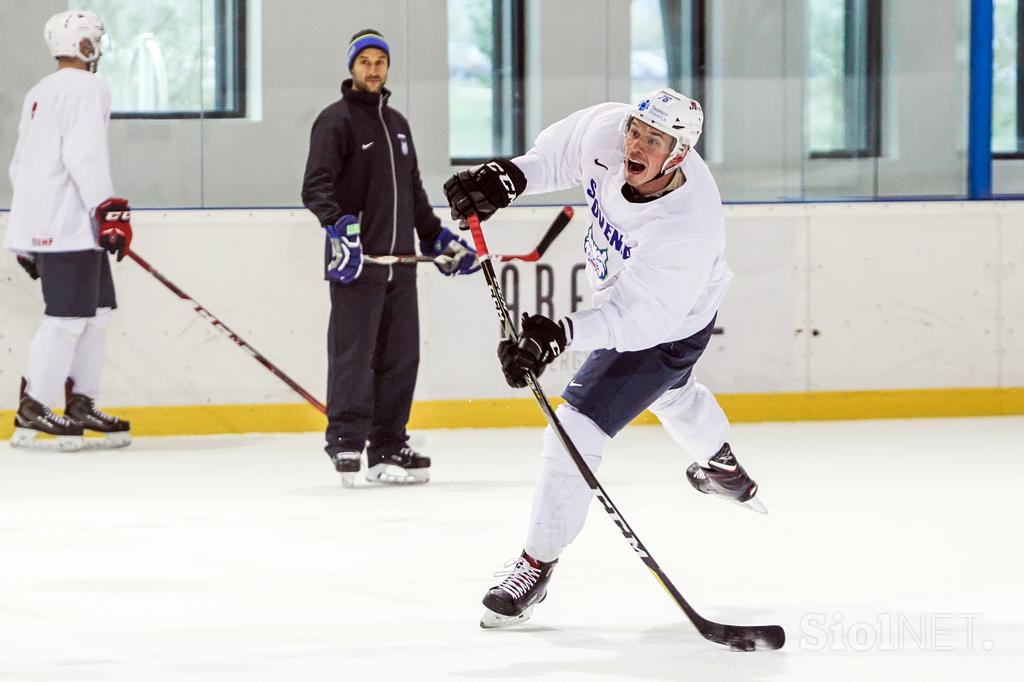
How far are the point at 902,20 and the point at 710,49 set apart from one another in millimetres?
776

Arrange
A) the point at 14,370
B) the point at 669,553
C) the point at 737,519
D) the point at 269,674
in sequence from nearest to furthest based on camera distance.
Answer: the point at 269,674
the point at 669,553
the point at 737,519
the point at 14,370

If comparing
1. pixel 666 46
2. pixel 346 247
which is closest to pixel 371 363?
pixel 346 247

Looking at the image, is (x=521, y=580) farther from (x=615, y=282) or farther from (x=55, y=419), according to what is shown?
(x=55, y=419)

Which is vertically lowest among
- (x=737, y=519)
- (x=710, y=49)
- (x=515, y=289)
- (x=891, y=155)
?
(x=737, y=519)

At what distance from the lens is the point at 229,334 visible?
552 centimetres

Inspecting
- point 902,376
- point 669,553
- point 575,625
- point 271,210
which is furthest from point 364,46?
point 902,376

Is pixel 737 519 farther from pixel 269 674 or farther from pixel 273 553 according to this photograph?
pixel 269 674

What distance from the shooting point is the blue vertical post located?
262 inches

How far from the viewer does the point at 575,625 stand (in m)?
3.06

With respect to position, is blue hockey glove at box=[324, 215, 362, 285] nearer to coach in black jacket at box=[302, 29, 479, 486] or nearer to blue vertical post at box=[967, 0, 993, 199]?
coach in black jacket at box=[302, 29, 479, 486]

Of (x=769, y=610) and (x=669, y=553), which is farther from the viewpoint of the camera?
(x=669, y=553)

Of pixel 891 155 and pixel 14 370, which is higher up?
pixel 891 155

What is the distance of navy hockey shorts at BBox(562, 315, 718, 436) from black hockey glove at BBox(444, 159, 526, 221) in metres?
0.35

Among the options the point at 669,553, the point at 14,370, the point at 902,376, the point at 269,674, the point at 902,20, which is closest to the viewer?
the point at 269,674
